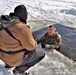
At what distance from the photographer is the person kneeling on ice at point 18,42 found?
3.95m

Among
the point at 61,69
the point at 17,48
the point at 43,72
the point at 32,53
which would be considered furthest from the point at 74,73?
the point at 17,48

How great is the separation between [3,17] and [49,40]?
237 cm

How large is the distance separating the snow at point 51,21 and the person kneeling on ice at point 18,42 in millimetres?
375

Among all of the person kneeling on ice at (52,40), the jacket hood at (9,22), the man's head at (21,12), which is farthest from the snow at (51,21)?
the man's head at (21,12)

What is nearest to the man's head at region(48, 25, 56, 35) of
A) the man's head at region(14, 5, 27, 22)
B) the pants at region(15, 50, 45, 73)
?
the pants at region(15, 50, 45, 73)

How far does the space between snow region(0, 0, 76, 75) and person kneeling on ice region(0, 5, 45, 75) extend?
1.23ft

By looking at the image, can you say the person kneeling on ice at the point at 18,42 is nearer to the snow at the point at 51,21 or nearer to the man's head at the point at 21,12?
the man's head at the point at 21,12

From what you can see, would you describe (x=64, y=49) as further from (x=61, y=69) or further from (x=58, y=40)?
(x=61, y=69)

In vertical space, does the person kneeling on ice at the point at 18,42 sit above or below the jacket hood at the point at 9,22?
below

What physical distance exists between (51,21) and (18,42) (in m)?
5.44

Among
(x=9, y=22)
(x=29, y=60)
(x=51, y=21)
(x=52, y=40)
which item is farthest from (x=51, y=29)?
(x=51, y=21)

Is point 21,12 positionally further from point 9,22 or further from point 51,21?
point 51,21

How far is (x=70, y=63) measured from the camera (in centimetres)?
533

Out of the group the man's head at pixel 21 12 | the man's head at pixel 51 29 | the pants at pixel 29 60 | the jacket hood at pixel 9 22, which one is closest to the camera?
A: the jacket hood at pixel 9 22
